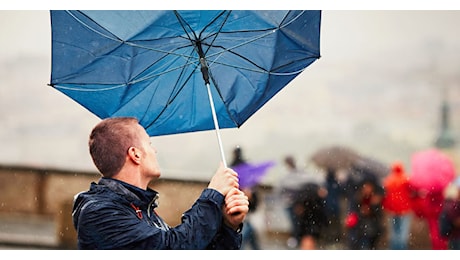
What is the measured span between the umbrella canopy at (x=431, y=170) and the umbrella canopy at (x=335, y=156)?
12.9 inches

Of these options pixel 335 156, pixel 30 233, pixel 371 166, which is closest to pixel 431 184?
pixel 371 166

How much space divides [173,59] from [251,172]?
1086 mm

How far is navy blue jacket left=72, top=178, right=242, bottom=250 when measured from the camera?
2.12m

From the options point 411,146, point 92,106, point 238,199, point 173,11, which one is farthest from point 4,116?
point 411,146

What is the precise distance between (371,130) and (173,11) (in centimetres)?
139

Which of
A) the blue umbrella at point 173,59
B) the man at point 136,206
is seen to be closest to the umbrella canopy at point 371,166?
the blue umbrella at point 173,59

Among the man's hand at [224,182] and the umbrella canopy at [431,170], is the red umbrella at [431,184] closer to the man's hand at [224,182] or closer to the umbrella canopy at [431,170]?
the umbrella canopy at [431,170]

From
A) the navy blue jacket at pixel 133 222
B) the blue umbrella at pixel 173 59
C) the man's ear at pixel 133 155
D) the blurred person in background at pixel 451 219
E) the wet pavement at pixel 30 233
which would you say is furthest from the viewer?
the blurred person in background at pixel 451 219

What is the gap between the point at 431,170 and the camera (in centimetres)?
375

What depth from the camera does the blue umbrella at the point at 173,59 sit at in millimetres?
2807

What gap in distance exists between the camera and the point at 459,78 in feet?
12.0

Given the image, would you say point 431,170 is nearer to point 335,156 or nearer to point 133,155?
point 335,156

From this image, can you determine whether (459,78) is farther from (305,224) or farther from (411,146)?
(305,224)
